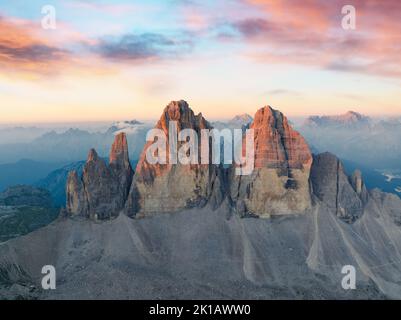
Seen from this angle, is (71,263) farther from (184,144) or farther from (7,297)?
(184,144)

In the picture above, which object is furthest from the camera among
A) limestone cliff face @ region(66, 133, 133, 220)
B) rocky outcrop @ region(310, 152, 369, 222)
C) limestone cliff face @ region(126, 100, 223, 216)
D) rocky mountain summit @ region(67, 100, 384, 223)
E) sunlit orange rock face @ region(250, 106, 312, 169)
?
rocky outcrop @ region(310, 152, 369, 222)

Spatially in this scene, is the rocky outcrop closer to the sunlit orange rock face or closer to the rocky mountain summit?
the rocky mountain summit

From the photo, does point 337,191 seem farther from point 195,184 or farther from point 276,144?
point 195,184

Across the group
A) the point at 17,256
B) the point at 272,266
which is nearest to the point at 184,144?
the point at 272,266

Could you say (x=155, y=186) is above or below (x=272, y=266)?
above

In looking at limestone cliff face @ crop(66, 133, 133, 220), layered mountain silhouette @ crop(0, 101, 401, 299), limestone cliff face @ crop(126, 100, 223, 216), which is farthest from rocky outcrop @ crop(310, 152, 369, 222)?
limestone cliff face @ crop(66, 133, 133, 220)

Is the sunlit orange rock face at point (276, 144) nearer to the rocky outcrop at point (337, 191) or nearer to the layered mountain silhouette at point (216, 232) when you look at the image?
the layered mountain silhouette at point (216, 232)

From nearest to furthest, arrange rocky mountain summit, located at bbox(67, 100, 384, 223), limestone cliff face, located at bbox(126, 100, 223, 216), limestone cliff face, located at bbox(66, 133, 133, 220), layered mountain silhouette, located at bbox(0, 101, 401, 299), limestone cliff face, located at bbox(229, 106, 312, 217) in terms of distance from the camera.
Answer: layered mountain silhouette, located at bbox(0, 101, 401, 299)
limestone cliff face, located at bbox(66, 133, 133, 220)
limestone cliff face, located at bbox(126, 100, 223, 216)
rocky mountain summit, located at bbox(67, 100, 384, 223)
limestone cliff face, located at bbox(229, 106, 312, 217)
